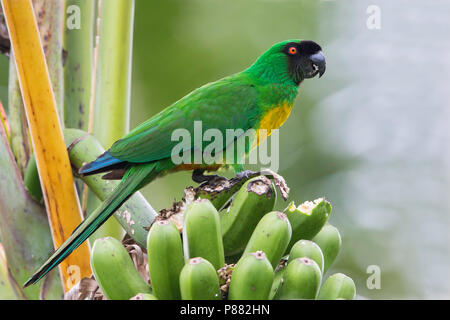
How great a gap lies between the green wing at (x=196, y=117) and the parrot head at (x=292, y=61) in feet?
0.46

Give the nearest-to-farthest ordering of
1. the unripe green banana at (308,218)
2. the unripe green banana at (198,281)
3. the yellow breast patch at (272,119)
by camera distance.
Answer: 1. the unripe green banana at (198,281)
2. the unripe green banana at (308,218)
3. the yellow breast patch at (272,119)

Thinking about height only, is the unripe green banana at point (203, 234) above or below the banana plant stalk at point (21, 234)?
above

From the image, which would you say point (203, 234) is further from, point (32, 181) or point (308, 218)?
point (32, 181)

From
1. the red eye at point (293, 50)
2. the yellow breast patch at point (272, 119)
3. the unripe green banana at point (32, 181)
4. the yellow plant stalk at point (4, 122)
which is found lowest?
the unripe green banana at point (32, 181)

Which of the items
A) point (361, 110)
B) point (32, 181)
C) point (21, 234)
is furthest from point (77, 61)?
point (361, 110)

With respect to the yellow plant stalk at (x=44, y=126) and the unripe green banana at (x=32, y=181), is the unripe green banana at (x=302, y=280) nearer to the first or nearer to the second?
the yellow plant stalk at (x=44, y=126)

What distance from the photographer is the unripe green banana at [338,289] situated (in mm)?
1560

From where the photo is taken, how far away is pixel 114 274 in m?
1.46

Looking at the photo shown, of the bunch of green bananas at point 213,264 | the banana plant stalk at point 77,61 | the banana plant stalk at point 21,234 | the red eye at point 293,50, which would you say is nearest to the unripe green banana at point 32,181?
the banana plant stalk at point 21,234

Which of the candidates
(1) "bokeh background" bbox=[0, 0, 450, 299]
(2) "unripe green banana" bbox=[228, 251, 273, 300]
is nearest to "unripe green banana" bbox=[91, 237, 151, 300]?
(2) "unripe green banana" bbox=[228, 251, 273, 300]

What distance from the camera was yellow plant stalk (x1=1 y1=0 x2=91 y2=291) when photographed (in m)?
2.01

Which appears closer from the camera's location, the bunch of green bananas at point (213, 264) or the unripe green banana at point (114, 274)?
the bunch of green bananas at point (213, 264)

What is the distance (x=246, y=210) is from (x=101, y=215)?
0.52m
